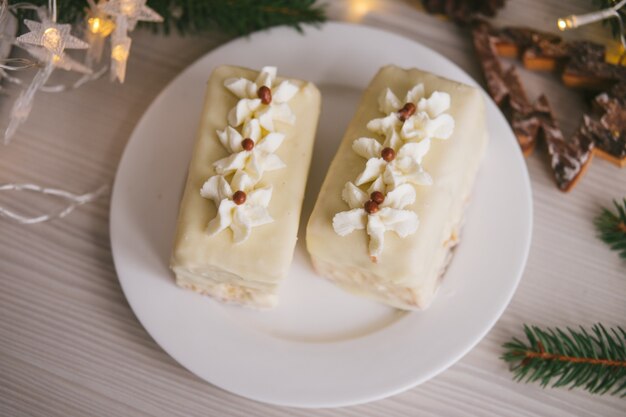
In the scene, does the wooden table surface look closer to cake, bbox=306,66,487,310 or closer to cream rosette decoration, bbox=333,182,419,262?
cake, bbox=306,66,487,310

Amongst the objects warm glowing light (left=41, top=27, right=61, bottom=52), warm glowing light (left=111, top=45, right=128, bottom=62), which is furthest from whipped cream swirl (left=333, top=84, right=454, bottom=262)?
warm glowing light (left=41, top=27, right=61, bottom=52)

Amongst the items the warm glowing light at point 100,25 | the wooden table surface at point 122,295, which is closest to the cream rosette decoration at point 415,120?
the wooden table surface at point 122,295

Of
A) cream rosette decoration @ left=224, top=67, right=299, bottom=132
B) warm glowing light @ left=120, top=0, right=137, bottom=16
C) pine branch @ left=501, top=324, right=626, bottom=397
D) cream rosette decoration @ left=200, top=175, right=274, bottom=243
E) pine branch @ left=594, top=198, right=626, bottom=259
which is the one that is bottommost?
pine branch @ left=501, top=324, right=626, bottom=397

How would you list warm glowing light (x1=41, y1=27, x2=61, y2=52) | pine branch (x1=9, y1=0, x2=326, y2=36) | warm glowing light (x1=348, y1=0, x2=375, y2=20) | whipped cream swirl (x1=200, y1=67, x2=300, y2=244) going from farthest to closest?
warm glowing light (x1=348, y1=0, x2=375, y2=20) < pine branch (x1=9, y1=0, x2=326, y2=36) < whipped cream swirl (x1=200, y1=67, x2=300, y2=244) < warm glowing light (x1=41, y1=27, x2=61, y2=52)

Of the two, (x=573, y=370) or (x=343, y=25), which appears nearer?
(x=573, y=370)

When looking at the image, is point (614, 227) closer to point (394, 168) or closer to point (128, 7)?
point (394, 168)

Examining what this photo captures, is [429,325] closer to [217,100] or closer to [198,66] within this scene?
[217,100]

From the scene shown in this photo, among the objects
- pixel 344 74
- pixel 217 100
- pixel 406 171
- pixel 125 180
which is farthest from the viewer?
pixel 344 74

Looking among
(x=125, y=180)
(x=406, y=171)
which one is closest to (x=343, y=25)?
(x=406, y=171)

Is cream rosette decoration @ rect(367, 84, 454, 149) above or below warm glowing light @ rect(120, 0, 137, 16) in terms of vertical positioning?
below
